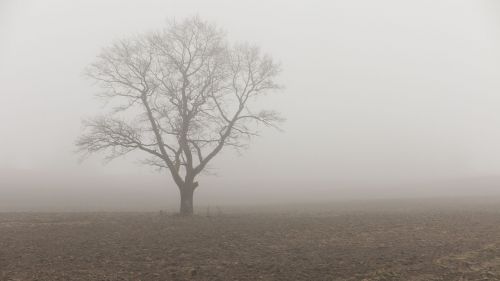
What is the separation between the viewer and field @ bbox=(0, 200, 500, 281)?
14.8 m

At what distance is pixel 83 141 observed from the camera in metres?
32.4

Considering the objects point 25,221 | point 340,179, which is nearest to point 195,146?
point 25,221

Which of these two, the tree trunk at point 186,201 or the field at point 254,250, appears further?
the tree trunk at point 186,201

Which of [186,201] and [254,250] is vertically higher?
[186,201]

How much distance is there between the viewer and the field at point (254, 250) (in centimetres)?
A: 1480

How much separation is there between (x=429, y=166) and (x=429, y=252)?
126901mm

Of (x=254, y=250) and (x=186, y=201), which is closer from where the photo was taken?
(x=254, y=250)

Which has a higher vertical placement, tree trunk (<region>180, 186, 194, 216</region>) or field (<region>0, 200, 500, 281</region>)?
tree trunk (<region>180, 186, 194, 216</region>)

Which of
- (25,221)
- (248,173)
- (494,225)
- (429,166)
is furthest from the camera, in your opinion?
(429,166)

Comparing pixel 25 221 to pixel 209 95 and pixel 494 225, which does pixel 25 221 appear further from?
pixel 494 225

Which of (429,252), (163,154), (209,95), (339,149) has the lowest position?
(429,252)

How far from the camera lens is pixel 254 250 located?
19.2 meters

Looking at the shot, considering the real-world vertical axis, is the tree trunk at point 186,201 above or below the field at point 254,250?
above

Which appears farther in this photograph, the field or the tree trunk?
the tree trunk
